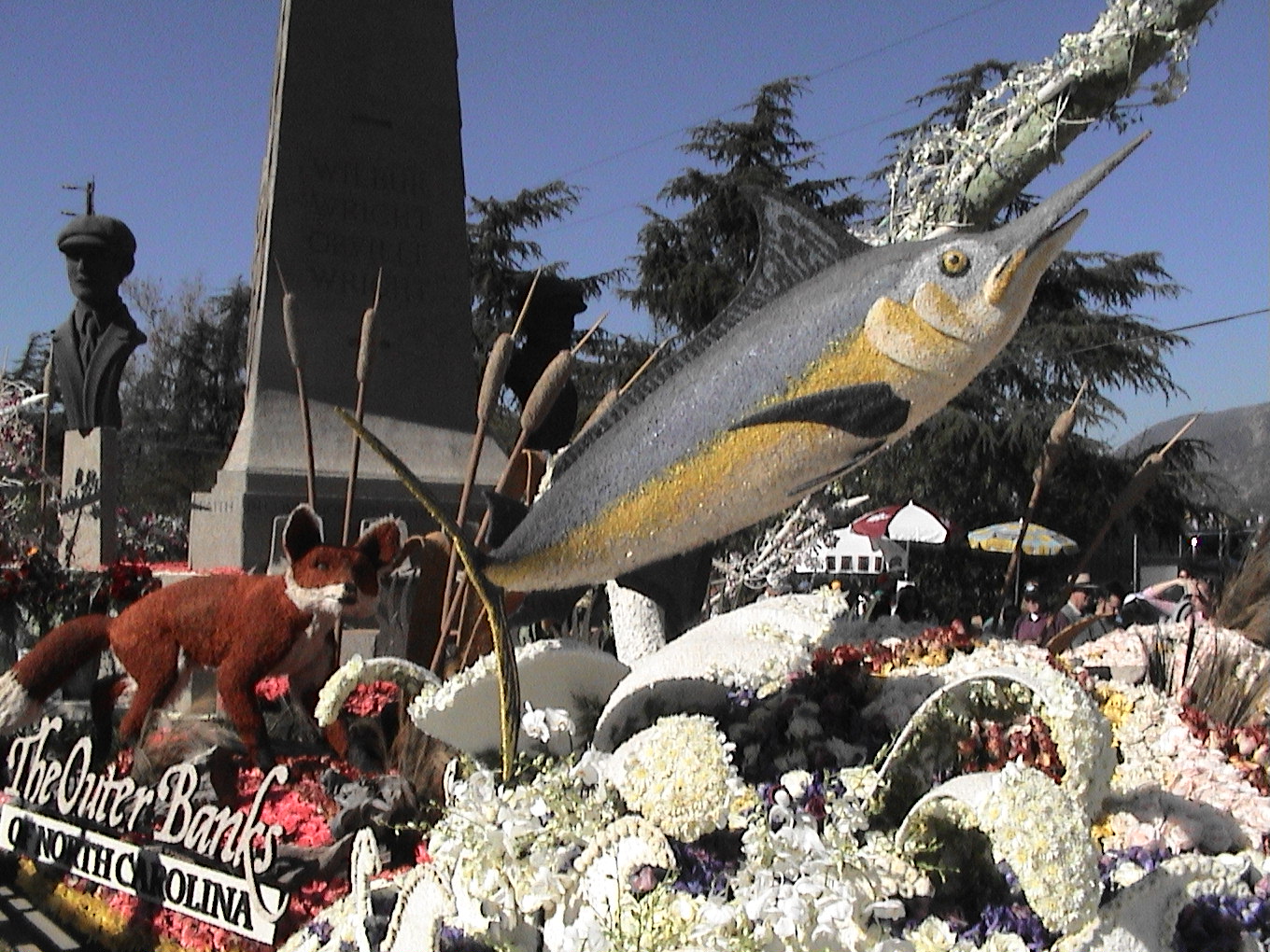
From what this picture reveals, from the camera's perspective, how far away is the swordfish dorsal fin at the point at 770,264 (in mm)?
2326

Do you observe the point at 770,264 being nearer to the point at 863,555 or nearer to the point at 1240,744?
the point at 1240,744

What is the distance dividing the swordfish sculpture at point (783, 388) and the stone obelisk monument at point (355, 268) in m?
3.81

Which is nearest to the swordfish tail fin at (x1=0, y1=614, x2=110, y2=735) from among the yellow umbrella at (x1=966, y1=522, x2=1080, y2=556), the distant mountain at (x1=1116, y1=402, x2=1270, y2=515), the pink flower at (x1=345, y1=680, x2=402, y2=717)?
the pink flower at (x1=345, y1=680, x2=402, y2=717)

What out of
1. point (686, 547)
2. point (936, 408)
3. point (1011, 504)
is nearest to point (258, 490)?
point (686, 547)

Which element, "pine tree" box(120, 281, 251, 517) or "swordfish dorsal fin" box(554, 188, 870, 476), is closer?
"swordfish dorsal fin" box(554, 188, 870, 476)

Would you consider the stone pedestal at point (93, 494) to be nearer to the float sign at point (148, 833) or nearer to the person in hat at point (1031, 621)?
the float sign at point (148, 833)

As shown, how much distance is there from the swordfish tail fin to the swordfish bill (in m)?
1.68

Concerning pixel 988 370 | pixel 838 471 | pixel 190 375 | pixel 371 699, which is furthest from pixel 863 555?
pixel 190 375

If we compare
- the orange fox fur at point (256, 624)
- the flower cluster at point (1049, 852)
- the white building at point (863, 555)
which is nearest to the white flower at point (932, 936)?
the flower cluster at point (1049, 852)

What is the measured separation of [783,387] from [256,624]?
64.7 inches

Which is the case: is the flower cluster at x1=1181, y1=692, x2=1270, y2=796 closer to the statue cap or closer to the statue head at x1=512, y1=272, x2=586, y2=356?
the statue head at x1=512, y1=272, x2=586, y2=356

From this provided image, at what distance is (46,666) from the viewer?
131 inches

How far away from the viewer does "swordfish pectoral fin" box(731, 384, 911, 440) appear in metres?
2.11

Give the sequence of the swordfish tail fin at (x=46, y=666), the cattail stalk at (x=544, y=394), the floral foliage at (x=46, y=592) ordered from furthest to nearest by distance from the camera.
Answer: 1. the floral foliage at (x=46, y=592)
2. the swordfish tail fin at (x=46, y=666)
3. the cattail stalk at (x=544, y=394)
